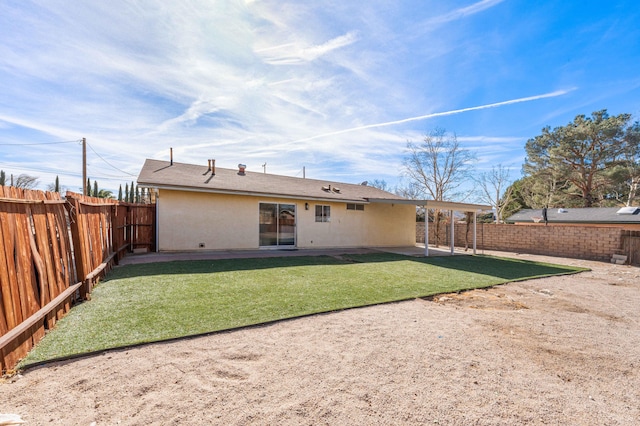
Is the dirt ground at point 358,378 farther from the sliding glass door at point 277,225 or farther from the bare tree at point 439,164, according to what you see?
the bare tree at point 439,164

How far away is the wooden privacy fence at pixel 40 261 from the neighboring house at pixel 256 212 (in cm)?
399

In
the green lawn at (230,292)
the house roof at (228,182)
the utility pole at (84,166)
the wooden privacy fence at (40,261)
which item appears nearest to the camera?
the wooden privacy fence at (40,261)

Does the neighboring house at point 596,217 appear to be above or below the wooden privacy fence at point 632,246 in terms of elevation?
above

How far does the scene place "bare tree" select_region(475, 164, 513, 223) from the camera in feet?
99.3

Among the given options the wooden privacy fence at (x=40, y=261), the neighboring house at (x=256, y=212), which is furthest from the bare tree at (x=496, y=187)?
the wooden privacy fence at (x=40, y=261)

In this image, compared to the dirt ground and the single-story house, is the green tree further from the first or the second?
the dirt ground

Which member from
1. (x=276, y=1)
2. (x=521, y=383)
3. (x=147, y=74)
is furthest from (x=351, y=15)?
(x=521, y=383)

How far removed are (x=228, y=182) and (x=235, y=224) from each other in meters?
1.76

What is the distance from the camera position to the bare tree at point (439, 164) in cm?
2058

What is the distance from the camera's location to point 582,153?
22078 mm

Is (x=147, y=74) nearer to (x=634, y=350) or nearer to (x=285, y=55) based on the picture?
(x=285, y=55)

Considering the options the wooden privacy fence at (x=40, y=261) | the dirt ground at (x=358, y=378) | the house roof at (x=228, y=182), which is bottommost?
the dirt ground at (x=358, y=378)

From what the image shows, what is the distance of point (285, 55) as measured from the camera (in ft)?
29.9

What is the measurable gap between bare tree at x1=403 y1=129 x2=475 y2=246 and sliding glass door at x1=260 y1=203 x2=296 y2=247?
42.7ft
